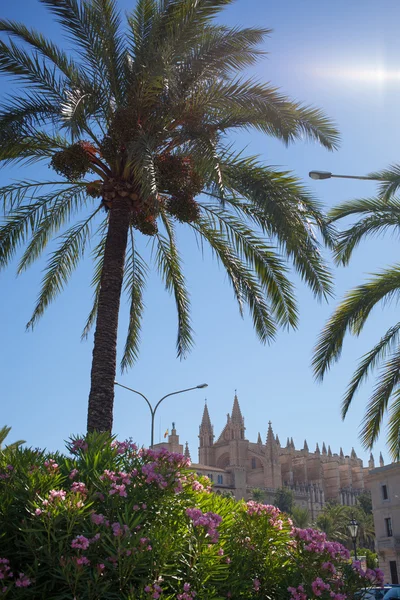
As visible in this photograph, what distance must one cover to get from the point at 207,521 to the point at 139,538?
78 centimetres

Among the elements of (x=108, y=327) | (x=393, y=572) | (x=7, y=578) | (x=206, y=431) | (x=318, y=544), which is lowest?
(x=7, y=578)

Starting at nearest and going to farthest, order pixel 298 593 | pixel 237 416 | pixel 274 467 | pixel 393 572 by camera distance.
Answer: pixel 298 593
pixel 393 572
pixel 274 467
pixel 237 416

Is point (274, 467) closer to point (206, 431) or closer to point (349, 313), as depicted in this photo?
point (206, 431)

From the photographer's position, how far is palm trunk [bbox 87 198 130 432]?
905 centimetres

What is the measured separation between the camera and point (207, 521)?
5.79m

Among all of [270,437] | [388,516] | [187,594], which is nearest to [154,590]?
[187,594]

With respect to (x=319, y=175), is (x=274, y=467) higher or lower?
higher

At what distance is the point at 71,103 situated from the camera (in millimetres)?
9281

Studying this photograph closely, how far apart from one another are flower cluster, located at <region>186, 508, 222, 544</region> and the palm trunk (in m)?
3.30

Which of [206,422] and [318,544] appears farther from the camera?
[206,422]

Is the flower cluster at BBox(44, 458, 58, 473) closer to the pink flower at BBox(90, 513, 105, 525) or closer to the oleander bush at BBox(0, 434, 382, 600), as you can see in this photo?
the oleander bush at BBox(0, 434, 382, 600)

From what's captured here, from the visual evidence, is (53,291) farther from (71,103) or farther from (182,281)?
(71,103)

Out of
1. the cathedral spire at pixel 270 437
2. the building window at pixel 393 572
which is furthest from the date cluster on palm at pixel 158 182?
the cathedral spire at pixel 270 437

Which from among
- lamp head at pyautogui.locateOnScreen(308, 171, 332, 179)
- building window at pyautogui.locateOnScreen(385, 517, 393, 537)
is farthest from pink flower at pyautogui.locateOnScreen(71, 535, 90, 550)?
building window at pyautogui.locateOnScreen(385, 517, 393, 537)
